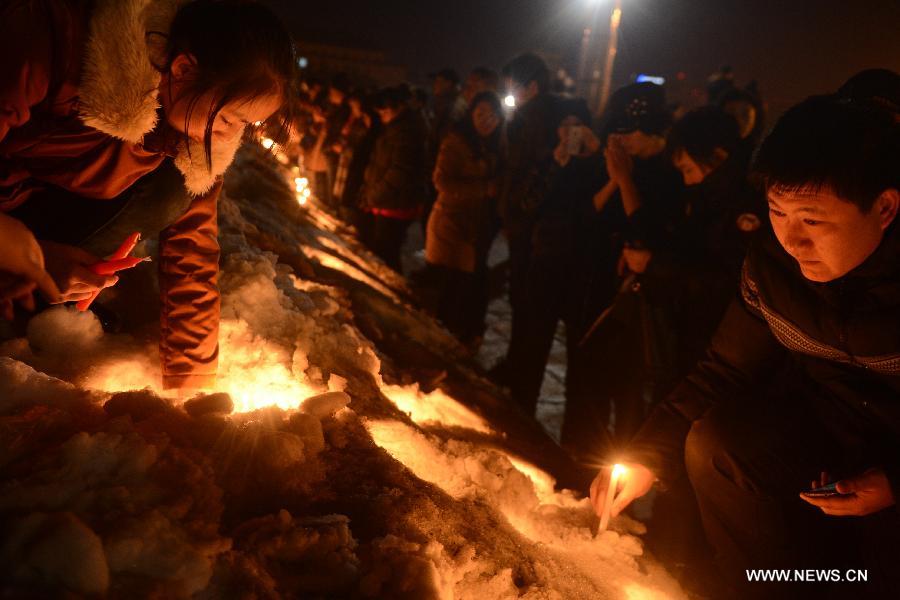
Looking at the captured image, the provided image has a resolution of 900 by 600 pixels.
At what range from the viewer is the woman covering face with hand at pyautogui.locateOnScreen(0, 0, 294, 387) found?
154 centimetres

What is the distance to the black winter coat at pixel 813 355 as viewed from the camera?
1.75 meters

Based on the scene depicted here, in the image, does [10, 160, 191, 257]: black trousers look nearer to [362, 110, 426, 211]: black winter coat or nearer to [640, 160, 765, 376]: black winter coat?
[640, 160, 765, 376]: black winter coat

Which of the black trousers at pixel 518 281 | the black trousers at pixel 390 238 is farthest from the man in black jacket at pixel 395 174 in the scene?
the black trousers at pixel 518 281

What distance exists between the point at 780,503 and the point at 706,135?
79.7 inches

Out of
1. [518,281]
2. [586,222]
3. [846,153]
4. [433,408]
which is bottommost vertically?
[518,281]

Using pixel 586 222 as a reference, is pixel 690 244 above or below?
above

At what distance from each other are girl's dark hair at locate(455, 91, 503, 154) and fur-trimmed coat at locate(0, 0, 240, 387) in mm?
3101

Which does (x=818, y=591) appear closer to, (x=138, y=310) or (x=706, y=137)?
(x=706, y=137)

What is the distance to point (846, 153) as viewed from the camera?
64.4 inches

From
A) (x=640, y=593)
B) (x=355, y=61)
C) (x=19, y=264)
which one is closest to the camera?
(x=19, y=264)

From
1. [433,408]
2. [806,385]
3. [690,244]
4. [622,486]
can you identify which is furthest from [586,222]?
[622,486]

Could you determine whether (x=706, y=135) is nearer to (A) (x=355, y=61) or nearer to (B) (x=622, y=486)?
(B) (x=622, y=486)

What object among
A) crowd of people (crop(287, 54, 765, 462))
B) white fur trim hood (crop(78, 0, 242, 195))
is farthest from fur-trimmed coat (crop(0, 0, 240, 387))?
crowd of people (crop(287, 54, 765, 462))

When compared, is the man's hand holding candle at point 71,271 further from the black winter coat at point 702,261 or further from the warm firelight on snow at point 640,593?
the black winter coat at point 702,261
